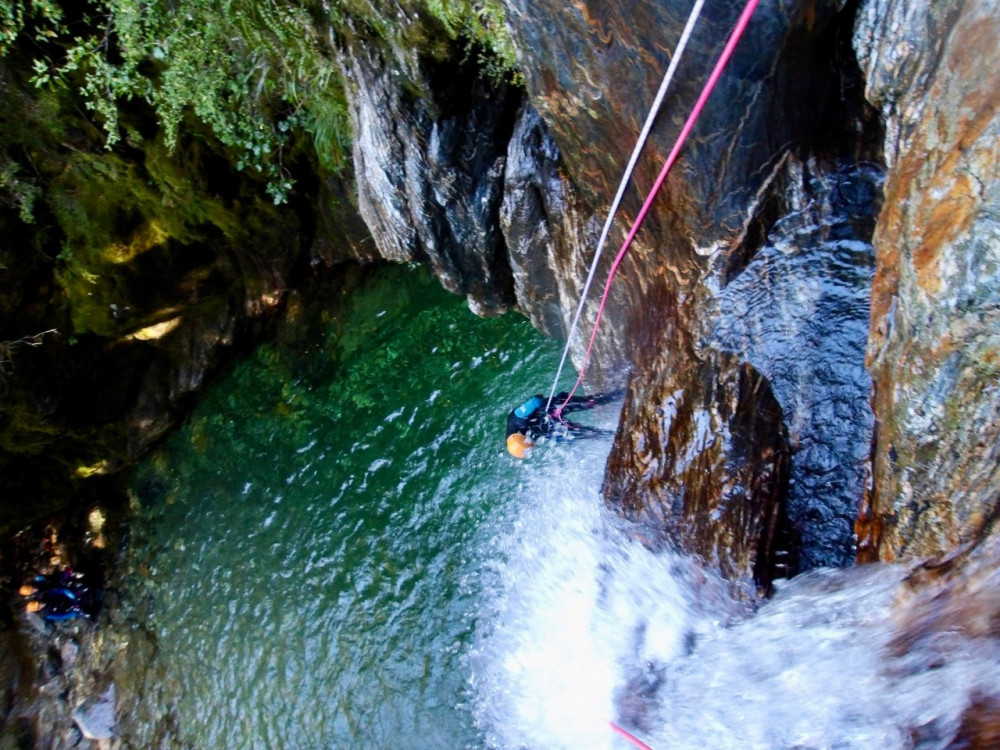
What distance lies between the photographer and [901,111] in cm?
262

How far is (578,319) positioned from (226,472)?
545 cm

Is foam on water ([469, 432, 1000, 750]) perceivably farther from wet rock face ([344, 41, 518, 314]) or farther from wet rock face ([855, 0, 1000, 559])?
wet rock face ([344, 41, 518, 314])

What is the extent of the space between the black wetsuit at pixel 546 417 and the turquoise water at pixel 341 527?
0.96m

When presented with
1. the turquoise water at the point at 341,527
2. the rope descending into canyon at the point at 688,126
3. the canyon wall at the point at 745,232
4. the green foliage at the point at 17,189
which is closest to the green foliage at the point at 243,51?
the canyon wall at the point at 745,232

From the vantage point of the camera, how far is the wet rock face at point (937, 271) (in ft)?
7.24

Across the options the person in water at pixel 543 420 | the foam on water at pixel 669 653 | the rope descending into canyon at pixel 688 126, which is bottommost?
the foam on water at pixel 669 653

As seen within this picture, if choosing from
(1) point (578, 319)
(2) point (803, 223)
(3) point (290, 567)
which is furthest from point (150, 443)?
(2) point (803, 223)

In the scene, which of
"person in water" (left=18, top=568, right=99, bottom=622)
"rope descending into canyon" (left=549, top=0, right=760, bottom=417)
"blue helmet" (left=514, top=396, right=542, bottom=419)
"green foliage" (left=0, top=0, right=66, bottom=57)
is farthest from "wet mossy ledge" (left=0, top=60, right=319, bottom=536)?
"rope descending into canyon" (left=549, top=0, right=760, bottom=417)

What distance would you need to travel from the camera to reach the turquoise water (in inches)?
247

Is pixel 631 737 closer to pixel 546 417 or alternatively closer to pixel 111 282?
pixel 546 417

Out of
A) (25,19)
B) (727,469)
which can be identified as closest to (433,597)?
(727,469)

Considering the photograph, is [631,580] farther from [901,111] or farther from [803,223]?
[901,111]

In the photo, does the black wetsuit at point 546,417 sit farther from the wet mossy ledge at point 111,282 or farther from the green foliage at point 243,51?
the wet mossy ledge at point 111,282

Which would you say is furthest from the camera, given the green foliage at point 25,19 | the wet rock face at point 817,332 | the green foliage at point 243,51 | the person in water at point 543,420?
the person in water at point 543,420
